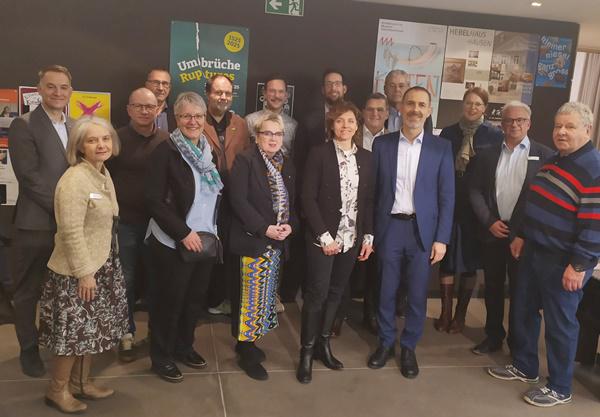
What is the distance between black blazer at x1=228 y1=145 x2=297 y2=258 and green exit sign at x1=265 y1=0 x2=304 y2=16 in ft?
6.11

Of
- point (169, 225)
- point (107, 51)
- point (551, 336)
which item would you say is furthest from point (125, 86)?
point (551, 336)

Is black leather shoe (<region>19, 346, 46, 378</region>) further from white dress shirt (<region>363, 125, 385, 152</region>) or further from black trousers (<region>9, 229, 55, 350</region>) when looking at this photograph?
white dress shirt (<region>363, 125, 385, 152</region>)

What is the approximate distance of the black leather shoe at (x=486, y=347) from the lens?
3.76 m

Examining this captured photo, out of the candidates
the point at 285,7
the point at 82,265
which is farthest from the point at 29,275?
the point at 285,7

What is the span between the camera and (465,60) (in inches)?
193

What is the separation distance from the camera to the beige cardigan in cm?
247

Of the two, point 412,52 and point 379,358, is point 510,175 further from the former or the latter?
point 412,52

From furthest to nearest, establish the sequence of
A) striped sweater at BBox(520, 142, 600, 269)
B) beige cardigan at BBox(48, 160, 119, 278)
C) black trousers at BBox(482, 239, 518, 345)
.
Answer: black trousers at BBox(482, 239, 518, 345) < striped sweater at BBox(520, 142, 600, 269) < beige cardigan at BBox(48, 160, 119, 278)

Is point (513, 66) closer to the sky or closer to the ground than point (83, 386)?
closer to the sky

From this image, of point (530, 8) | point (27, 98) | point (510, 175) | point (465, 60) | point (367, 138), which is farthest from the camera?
point (465, 60)

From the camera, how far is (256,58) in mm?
4449

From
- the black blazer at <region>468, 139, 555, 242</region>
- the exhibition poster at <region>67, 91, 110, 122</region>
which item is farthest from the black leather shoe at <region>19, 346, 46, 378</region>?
the black blazer at <region>468, 139, 555, 242</region>

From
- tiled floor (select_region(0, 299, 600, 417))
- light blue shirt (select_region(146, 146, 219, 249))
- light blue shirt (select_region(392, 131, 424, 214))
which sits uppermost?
light blue shirt (select_region(392, 131, 424, 214))

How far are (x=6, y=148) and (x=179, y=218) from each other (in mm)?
2182
